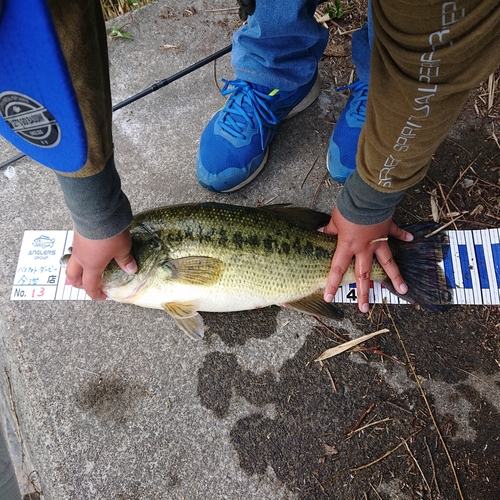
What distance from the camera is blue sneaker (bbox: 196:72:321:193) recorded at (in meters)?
2.86

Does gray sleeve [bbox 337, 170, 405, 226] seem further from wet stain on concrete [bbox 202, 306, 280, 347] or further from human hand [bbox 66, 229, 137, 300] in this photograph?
human hand [bbox 66, 229, 137, 300]

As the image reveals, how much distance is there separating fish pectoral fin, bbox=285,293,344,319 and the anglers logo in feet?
5.57

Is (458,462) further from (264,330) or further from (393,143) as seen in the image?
(393,143)

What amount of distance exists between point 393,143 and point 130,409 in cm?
204

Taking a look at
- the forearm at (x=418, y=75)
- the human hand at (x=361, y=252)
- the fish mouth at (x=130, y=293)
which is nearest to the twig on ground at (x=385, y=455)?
the human hand at (x=361, y=252)

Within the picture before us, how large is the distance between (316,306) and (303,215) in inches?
22.4

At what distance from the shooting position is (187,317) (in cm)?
253

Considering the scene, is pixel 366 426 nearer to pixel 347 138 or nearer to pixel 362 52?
pixel 347 138

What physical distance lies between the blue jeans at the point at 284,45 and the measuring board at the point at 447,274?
1.31 m

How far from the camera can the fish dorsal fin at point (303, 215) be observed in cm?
265

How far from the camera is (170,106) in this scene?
331 centimetres

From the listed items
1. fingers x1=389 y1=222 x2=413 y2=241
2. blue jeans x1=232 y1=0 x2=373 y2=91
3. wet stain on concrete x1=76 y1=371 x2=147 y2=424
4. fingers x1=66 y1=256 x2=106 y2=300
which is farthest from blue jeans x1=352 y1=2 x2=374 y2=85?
wet stain on concrete x1=76 y1=371 x2=147 y2=424

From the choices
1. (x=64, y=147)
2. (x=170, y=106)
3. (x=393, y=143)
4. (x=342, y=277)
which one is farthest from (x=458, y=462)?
(x=170, y=106)

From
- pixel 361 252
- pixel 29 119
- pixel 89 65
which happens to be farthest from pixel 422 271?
pixel 29 119
